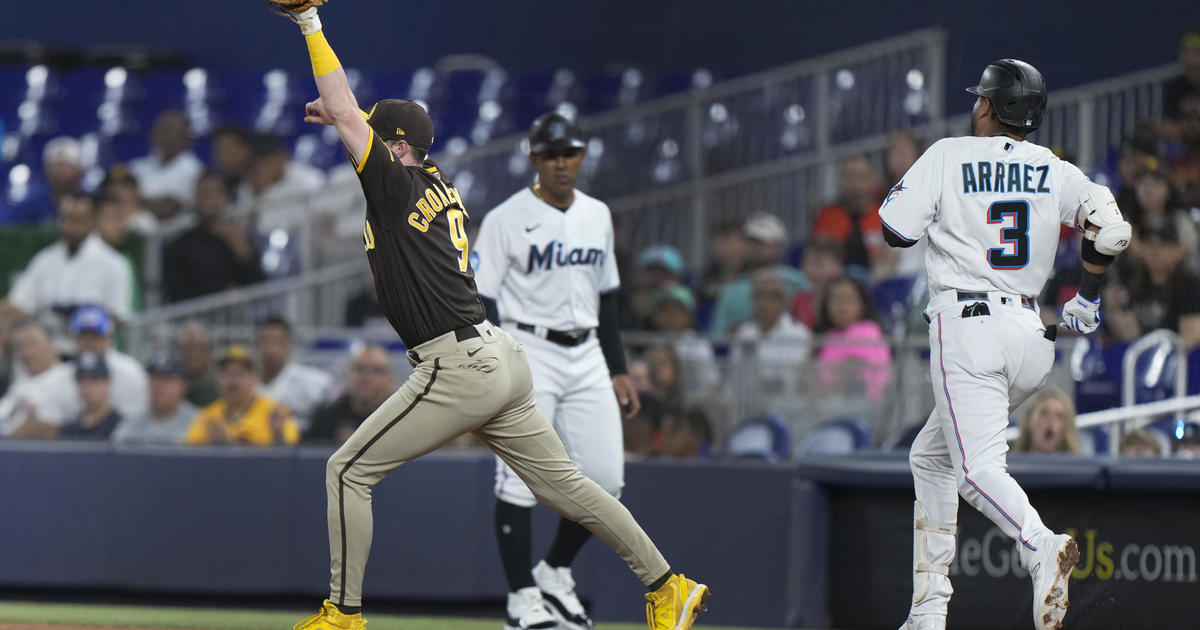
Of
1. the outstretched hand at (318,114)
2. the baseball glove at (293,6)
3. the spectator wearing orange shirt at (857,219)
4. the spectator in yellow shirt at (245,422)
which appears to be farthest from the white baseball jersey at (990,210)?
the spectator wearing orange shirt at (857,219)

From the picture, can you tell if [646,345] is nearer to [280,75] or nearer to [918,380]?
[918,380]

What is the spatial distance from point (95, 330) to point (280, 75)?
543 centimetres

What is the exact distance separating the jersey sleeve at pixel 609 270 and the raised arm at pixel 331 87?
1567mm

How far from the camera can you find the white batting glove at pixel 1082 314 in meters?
4.30

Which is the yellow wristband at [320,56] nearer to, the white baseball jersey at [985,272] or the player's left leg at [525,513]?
the player's left leg at [525,513]

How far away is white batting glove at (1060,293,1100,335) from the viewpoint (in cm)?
430

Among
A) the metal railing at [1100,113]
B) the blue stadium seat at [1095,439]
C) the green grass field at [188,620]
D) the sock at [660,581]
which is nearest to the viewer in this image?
the sock at [660,581]

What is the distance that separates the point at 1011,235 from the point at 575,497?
1480mm

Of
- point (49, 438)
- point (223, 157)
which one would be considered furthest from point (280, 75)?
point (49, 438)

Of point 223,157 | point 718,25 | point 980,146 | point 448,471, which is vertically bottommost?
point 448,471

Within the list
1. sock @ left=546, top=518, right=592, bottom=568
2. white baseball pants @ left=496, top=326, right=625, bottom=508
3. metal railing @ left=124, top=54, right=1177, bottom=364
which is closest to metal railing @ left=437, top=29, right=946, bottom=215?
metal railing @ left=124, top=54, right=1177, bottom=364

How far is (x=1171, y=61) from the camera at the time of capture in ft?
28.2

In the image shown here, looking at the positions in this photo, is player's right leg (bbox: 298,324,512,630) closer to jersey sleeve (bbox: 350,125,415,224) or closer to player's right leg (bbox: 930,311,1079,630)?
jersey sleeve (bbox: 350,125,415,224)

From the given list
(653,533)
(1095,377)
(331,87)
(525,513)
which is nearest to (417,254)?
(331,87)
